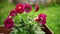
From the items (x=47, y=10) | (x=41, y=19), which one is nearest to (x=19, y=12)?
(x=41, y=19)

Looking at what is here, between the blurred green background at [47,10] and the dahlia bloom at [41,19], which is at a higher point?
the dahlia bloom at [41,19]

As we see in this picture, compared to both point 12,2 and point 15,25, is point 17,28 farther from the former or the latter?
point 12,2

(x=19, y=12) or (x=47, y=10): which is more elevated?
(x=19, y=12)

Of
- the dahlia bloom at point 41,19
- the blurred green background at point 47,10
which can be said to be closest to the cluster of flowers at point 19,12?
the dahlia bloom at point 41,19

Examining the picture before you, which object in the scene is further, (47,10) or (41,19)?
(47,10)

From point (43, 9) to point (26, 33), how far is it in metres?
2.30

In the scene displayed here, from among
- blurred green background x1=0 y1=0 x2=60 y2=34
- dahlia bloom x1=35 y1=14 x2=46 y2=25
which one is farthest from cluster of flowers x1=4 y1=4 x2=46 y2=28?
blurred green background x1=0 y1=0 x2=60 y2=34

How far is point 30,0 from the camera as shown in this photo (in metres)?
3.94

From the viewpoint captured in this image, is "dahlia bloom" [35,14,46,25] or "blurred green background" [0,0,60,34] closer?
"dahlia bloom" [35,14,46,25]

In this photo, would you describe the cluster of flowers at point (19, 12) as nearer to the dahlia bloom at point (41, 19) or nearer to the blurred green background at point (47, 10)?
the dahlia bloom at point (41, 19)

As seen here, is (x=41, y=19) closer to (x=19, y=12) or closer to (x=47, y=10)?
(x=19, y=12)

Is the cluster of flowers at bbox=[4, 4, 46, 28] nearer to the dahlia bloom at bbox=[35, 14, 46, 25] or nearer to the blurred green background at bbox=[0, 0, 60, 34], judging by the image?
the dahlia bloom at bbox=[35, 14, 46, 25]

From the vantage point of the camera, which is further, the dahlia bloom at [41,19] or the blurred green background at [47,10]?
the blurred green background at [47,10]

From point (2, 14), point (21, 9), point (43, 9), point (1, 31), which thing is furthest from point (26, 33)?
point (43, 9)
